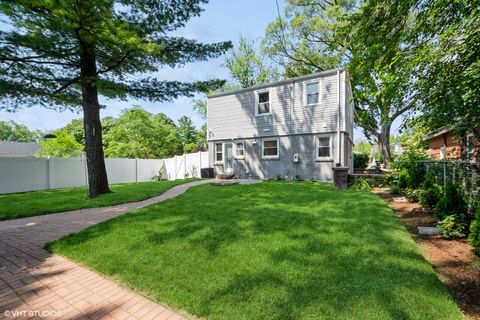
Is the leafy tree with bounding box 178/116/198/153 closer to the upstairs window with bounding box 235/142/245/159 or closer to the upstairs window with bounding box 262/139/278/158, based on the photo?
the upstairs window with bounding box 235/142/245/159

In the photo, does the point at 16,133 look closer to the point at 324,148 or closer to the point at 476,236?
the point at 324,148

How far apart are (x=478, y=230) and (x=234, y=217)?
13.0ft

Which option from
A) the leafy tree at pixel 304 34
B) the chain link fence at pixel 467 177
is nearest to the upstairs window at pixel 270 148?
the chain link fence at pixel 467 177

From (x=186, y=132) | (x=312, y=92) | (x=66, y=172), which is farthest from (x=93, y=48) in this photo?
(x=186, y=132)

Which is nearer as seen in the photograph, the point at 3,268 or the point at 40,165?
the point at 3,268

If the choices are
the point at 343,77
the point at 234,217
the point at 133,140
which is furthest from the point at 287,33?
the point at 234,217

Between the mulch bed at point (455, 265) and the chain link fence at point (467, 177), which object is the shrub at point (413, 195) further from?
the mulch bed at point (455, 265)

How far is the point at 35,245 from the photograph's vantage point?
4.11 meters

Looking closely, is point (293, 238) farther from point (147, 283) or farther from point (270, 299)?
point (147, 283)

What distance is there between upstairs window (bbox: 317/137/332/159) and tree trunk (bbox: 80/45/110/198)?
9918 mm

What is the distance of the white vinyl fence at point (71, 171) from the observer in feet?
36.2

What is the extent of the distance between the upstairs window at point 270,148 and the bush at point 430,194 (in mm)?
8249

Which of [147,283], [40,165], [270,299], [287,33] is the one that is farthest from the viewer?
[287,33]

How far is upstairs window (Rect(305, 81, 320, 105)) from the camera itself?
12.8 m
